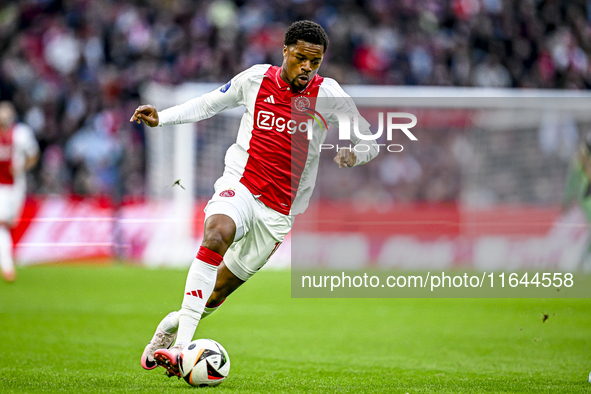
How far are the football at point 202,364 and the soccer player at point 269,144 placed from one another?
453 millimetres

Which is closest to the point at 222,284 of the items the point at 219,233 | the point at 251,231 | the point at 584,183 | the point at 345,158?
the point at 251,231

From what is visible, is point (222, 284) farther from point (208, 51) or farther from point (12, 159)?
point (208, 51)

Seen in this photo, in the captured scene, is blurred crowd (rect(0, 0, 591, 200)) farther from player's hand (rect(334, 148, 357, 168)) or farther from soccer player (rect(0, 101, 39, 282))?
player's hand (rect(334, 148, 357, 168))

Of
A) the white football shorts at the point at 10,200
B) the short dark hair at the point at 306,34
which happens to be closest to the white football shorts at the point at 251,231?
the short dark hair at the point at 306,34

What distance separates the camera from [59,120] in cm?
1686

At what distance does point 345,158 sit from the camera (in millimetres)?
5000

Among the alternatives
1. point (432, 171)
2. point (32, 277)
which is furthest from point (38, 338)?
point (432, 171)

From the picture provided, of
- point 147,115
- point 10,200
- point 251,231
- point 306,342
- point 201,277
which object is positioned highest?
point 147,115

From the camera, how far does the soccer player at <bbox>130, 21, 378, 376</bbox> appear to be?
16.9ft

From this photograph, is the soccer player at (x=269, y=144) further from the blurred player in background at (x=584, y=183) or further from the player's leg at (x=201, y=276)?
the blurred player in background at (x=584, y=183)

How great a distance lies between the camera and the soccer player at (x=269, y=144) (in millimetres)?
5160

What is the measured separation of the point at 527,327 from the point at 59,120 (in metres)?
13.1

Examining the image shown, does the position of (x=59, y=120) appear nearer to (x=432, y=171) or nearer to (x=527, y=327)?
(x=432, y=171)

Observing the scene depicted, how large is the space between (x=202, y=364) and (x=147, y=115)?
5.50 feet
